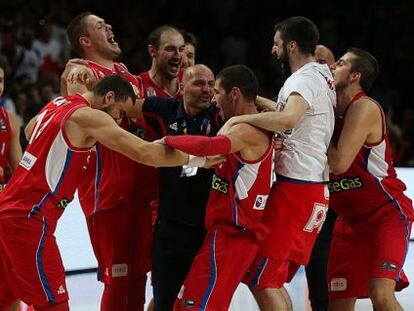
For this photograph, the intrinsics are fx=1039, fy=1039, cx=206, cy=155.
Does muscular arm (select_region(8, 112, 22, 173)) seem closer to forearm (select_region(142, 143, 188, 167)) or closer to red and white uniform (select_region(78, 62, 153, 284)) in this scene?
red and white uniform (select_region(78, 62, 153, 284))

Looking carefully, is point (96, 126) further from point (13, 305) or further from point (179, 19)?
point (179, 19)

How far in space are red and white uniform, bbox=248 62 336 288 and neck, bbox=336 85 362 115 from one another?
36 cm

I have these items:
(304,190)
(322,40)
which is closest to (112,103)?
(304,190)

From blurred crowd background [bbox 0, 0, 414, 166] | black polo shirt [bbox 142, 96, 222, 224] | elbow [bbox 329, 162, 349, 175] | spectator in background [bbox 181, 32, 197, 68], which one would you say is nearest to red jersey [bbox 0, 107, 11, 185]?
black polo shirt [bbox 142, 96, 222, 224]

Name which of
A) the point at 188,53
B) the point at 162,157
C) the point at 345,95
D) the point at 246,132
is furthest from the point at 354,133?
the point at 188,53

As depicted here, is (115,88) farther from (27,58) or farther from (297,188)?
(27,58)

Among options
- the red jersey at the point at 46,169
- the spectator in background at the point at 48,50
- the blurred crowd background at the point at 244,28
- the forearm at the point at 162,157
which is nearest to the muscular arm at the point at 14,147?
the red jersey at the point at 46,169

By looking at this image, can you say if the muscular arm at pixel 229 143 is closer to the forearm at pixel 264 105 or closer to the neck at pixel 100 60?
the forearm at pixel 264 105

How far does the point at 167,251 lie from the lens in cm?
657

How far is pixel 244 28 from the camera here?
15.0 m

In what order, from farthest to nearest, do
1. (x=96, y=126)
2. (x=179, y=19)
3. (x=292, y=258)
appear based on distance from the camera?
(x=179, y=19)
(x=292, y=258)
(x=96, y=126)

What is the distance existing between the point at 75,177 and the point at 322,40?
347 inches

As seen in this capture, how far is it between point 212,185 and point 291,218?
0.54 metres

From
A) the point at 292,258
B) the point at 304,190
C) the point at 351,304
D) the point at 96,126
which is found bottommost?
the point at 351,304
